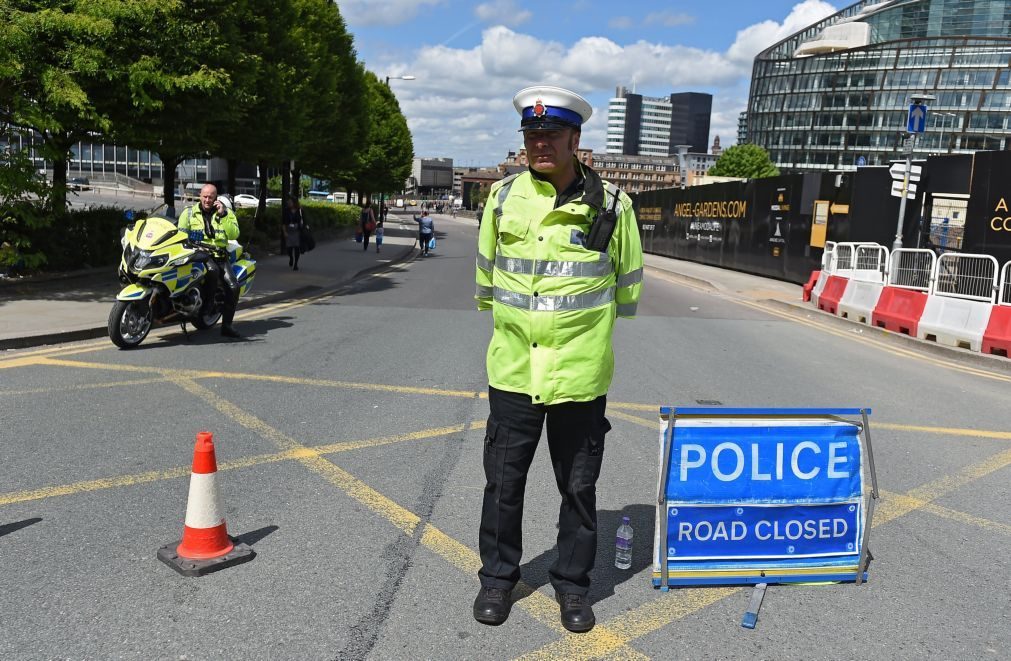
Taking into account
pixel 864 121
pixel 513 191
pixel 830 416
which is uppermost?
pixel 864 121

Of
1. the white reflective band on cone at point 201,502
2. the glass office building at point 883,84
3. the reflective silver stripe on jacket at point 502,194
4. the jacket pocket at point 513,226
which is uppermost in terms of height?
the glass office building at point 883,84

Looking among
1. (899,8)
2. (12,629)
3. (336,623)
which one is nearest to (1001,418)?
(336,623)

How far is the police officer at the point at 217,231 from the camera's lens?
9.77 metres

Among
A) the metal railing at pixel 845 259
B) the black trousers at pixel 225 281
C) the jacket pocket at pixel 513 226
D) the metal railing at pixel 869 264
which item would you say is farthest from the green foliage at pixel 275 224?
the jacket pocket at pixel 513 226

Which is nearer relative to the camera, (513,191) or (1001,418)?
(513,191)

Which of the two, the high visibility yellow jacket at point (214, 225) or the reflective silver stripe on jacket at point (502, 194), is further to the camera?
the high visibility yellow jacket at point (214, 225)

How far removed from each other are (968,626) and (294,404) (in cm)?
513

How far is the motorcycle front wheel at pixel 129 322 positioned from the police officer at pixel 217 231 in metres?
0.93

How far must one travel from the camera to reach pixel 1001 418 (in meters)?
7.79

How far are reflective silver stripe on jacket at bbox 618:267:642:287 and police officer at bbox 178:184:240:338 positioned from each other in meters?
7.33

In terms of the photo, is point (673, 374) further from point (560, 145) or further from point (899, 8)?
point (899, 8)

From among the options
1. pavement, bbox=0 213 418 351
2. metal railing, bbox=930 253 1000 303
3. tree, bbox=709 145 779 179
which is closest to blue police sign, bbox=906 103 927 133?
metal railing, bbox=930 253 1000 303

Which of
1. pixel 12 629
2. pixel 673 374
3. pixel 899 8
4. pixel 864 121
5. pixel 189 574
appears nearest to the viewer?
pixel 12 629

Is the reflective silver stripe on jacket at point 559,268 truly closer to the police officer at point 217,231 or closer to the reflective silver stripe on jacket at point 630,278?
the reflective silver stripe on jacket at point 630,278
